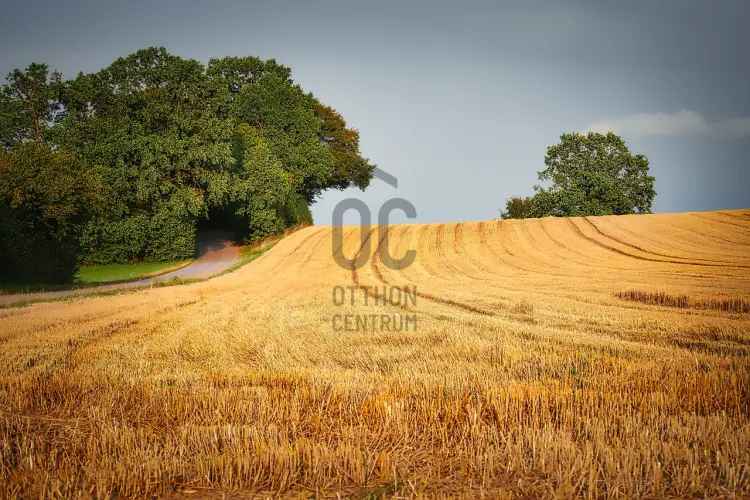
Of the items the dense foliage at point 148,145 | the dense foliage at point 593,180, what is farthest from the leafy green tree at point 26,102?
the dense foliage at point 593,180

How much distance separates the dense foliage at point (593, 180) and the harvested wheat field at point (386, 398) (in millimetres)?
43878

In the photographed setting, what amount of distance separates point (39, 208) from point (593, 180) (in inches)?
2152

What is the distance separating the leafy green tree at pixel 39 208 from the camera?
2283 centimetres

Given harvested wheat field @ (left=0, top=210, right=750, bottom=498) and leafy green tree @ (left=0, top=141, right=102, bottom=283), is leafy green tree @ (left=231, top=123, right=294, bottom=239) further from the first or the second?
harvested wheat field @ (left=0, top=210, right=750, bottom=498)

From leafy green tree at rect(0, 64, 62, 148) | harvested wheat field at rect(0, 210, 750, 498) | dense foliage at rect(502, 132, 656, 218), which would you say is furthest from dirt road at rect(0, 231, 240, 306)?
dense foliage at rect(502, 132, 656, 218)

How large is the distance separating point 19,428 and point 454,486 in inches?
172

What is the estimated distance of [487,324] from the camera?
11.2 m

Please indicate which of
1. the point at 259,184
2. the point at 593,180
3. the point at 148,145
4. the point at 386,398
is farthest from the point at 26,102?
the point at 593,180

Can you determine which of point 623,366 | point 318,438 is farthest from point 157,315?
point 623,366

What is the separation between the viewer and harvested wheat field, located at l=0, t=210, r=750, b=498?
356cm

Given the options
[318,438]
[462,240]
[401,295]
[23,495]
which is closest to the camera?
[23,495]

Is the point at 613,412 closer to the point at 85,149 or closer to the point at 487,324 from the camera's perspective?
the point at 487,324

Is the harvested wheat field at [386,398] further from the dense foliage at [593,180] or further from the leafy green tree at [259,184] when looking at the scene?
the dense foliage at [593,180]

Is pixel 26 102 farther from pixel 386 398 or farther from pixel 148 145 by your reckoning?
pixel 386 398
